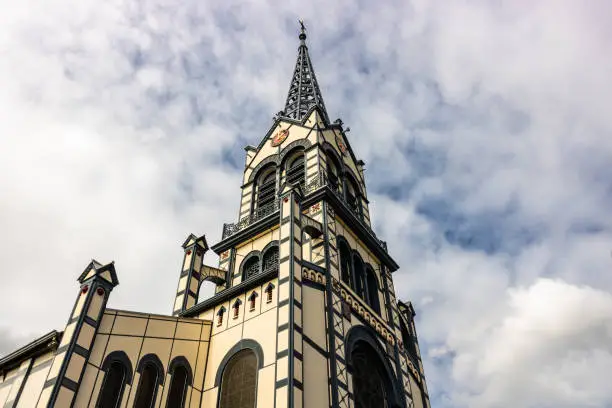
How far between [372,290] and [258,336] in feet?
28.6

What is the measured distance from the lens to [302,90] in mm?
46375

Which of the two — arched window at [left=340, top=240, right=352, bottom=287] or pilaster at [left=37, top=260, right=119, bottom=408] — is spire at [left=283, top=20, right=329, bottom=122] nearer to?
arched window at [left=340, top=240, right=352, bottom=287]

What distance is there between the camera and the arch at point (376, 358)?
2364 cm

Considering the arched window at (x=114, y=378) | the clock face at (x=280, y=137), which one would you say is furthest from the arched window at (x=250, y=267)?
the clock face at (x=280, y=137)

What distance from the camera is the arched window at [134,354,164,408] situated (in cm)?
2061

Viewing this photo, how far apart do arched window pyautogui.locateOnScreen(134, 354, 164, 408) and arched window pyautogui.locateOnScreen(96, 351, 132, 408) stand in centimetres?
50

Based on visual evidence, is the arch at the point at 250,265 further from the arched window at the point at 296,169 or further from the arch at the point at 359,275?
the arched window at the point at 296,169

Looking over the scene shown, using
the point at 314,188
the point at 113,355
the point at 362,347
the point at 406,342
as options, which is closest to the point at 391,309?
the point at 406,342

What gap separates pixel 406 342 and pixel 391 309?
8.63ft

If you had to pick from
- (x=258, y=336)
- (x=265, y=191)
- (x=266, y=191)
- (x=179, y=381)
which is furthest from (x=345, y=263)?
(x=179, y=381)

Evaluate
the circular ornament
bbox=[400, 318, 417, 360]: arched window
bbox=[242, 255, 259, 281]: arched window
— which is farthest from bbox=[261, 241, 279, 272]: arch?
the circular ornament

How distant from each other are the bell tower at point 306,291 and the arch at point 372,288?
0.06m

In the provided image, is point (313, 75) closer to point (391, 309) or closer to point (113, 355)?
point (391, 309)

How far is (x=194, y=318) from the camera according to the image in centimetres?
2461
